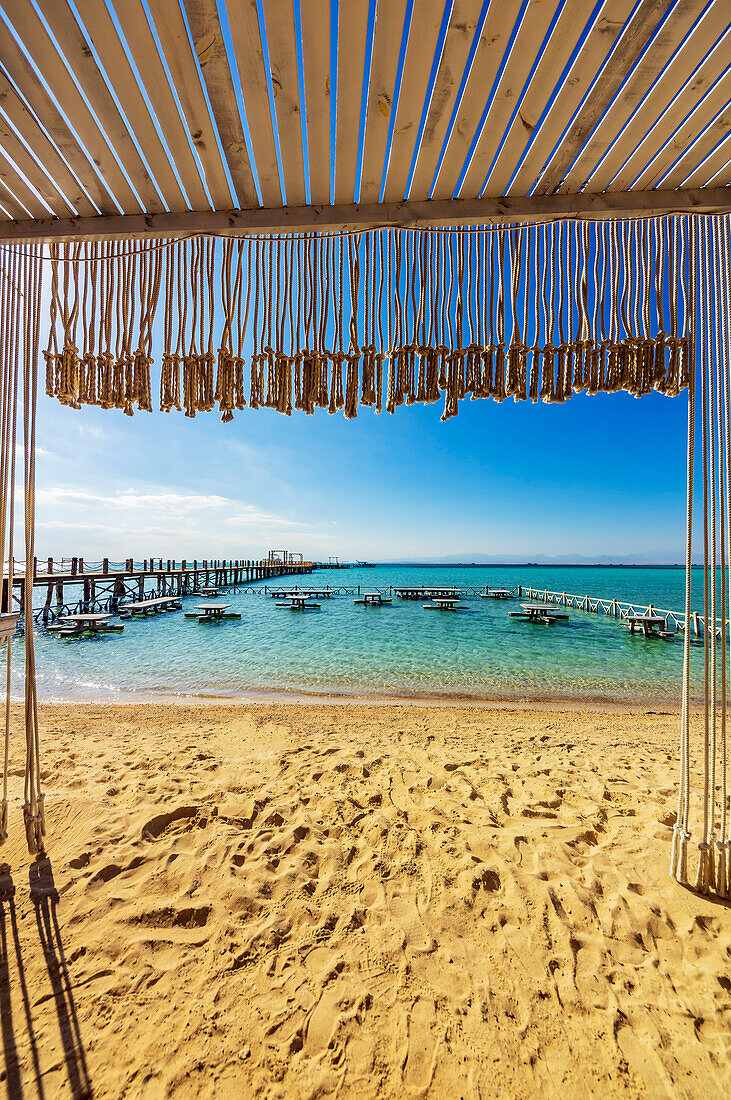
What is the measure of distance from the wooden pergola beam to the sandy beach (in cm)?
375

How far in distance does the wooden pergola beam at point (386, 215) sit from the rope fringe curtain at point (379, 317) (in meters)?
0.16

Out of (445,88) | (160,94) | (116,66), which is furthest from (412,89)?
(116,66)

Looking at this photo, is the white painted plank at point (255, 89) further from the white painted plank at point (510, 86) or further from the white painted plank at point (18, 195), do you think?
the white painted plank at point (18, 195)

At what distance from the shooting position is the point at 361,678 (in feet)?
34.6

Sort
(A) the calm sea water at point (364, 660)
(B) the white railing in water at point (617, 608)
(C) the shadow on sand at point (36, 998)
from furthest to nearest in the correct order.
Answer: (B) the white railing in water at point (617, 608) → (A) the calm sea water at point (364, 660) → (C) the shadow on sand at point (36, 998)

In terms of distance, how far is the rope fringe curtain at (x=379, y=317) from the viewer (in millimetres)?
2377

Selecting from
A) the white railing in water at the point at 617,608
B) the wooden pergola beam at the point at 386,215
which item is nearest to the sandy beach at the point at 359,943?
the wooden pergola beam at the point at 386,215

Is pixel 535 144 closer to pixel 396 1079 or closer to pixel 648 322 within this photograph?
pixel 648 322

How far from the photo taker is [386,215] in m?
2.24

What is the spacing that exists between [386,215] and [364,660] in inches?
446

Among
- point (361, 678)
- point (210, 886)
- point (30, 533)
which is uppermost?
point (30, 533)

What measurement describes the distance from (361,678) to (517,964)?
28.6 ft

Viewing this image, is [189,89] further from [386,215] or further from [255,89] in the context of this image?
[386,215]

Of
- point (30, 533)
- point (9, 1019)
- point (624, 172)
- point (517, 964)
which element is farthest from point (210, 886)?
point (624, 172)
